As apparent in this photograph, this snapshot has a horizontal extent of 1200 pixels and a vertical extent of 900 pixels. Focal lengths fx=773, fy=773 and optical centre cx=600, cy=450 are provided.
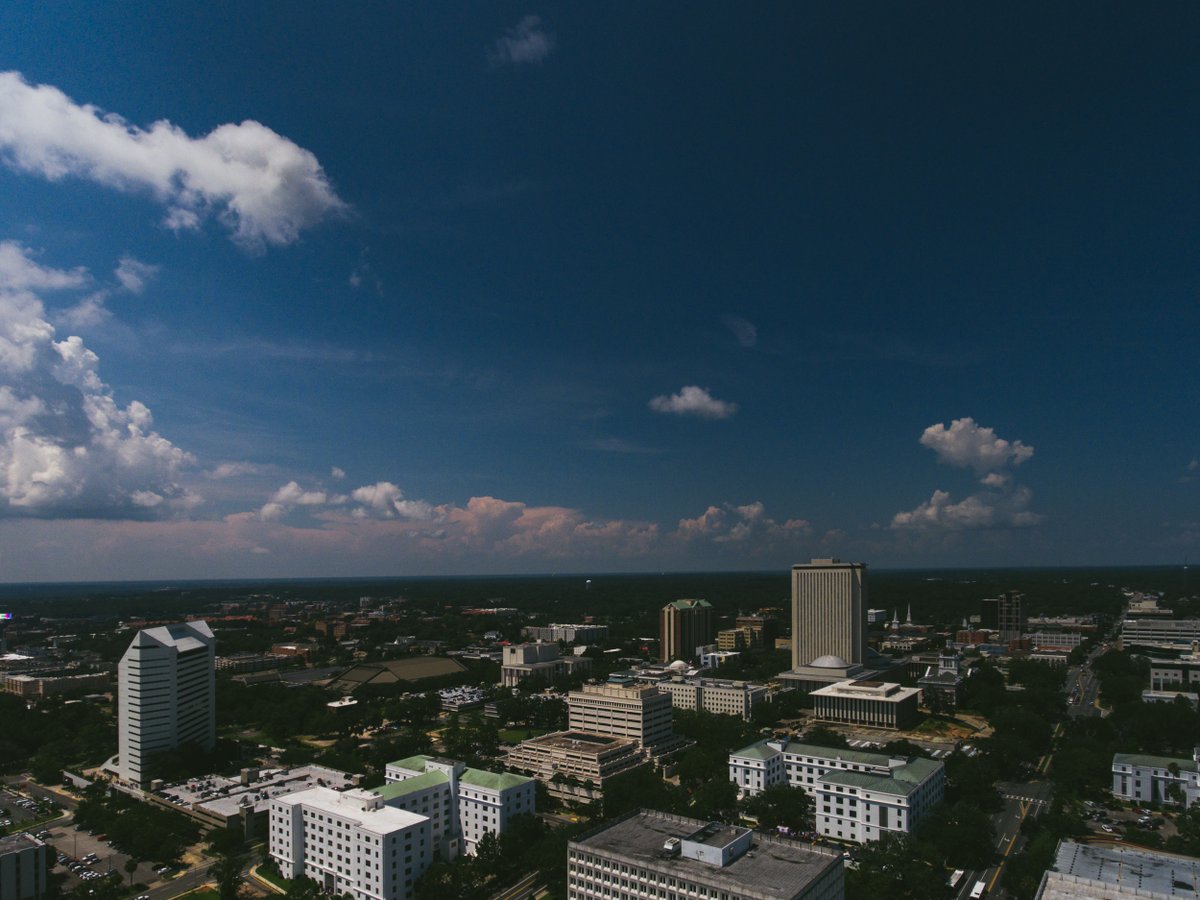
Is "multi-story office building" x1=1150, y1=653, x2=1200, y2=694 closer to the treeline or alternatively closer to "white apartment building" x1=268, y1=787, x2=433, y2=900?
"white apartment building" x1=268, y1=787, x2=433, y2=900

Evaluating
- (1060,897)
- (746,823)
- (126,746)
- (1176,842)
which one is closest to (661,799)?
(746,823)

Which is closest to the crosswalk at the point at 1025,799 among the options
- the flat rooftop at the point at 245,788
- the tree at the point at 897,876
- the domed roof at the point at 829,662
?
the tree at the point at 897,876

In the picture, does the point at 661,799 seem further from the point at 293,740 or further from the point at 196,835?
the point at 293,740

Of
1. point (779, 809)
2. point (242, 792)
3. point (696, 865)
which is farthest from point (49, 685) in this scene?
point (696, 865)

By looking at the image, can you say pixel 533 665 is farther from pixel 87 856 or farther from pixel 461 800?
pixel 87 856

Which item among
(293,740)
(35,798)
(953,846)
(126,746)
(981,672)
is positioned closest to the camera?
(953,846)

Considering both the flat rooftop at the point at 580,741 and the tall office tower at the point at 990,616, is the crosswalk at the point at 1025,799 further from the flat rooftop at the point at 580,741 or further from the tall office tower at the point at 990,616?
the tall office tower at the point at 990,616
